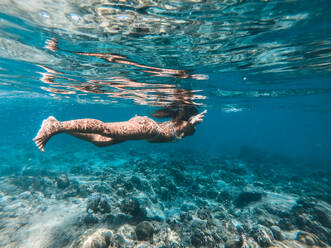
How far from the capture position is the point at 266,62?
962 cm

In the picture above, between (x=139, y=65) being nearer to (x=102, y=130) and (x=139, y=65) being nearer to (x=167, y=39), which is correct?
(x=167, y=39)

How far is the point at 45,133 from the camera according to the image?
159 inches

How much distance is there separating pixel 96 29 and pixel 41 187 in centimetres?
1268

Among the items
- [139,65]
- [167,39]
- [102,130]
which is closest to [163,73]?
[139,65]

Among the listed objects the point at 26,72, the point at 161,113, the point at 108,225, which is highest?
the point at 26,72

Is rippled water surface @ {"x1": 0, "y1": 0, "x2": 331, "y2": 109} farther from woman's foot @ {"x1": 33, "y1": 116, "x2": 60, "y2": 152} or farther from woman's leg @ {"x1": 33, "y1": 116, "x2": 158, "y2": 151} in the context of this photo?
woman's foot @ {"x1": 33, "y1": 116, "x2": 60, "y2": 152}

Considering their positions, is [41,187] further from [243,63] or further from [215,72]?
[243,63]

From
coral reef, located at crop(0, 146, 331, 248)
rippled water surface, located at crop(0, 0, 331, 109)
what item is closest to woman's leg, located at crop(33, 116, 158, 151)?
rippled water surface, located at crop(0, 0, 331, 109)

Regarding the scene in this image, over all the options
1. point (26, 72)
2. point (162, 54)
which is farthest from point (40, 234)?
point (26, 72)

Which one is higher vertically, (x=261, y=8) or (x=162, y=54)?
(x=261, y=8)

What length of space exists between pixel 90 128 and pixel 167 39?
475 centimetres

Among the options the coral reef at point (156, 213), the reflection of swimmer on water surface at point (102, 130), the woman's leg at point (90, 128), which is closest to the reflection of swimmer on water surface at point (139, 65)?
the reflection of swimmer on water surface at point (102, 130)

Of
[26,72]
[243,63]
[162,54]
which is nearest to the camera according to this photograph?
[162,54]

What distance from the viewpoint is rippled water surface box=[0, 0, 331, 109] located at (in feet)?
17.1
